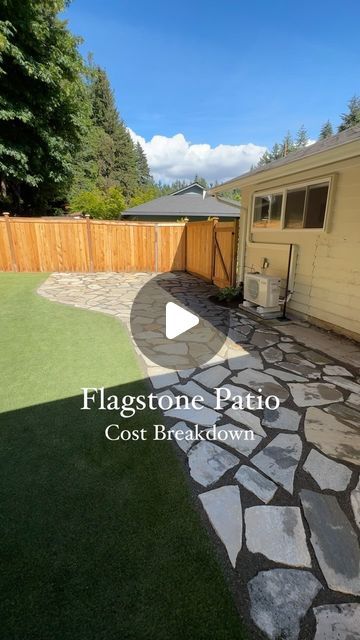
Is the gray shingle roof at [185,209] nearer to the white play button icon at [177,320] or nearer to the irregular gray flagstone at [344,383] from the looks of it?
the white play button icon at [177,320]

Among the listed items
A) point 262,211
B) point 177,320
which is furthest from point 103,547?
point 262,211

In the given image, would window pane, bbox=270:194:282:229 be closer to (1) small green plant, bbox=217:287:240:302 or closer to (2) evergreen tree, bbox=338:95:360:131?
(1) small green plant, bbox=217:287:240:302

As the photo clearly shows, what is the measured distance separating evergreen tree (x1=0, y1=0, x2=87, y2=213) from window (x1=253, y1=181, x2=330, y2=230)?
28.3 feet

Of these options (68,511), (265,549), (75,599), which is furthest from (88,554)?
(265,549)

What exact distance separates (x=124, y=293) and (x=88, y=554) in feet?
20.1

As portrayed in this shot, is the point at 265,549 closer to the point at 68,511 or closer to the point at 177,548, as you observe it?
the point at 177,548

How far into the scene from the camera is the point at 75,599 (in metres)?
1.21

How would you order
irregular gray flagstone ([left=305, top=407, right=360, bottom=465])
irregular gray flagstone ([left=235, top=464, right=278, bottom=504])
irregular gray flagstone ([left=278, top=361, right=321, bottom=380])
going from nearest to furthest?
1. irregular gray flagstone ([left=235, top=464, right=278, bottom=504])
2. irregular gray flagstone ([left=305, top=407, right=360, bottom=465])
3. irregular gray flagstone ([left=278, top=361, right=321, bottom=380])

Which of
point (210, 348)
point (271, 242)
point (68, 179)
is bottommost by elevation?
point (210, 348)

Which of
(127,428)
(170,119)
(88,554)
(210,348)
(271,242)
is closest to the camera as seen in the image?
(88,554)

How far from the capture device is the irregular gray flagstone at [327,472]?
A: 182 cm

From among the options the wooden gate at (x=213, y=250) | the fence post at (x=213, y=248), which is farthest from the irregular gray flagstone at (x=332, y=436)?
the fence post at (x=213, y=248)

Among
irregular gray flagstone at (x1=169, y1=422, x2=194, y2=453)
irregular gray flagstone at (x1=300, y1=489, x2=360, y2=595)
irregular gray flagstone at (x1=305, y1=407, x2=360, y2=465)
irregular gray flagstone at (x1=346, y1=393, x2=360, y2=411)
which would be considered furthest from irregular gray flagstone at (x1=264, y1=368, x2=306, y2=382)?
irregular gray flagstone at (x1=300, y1=489, x2=360, y2=595)

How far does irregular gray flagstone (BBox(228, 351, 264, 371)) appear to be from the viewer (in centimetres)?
339
